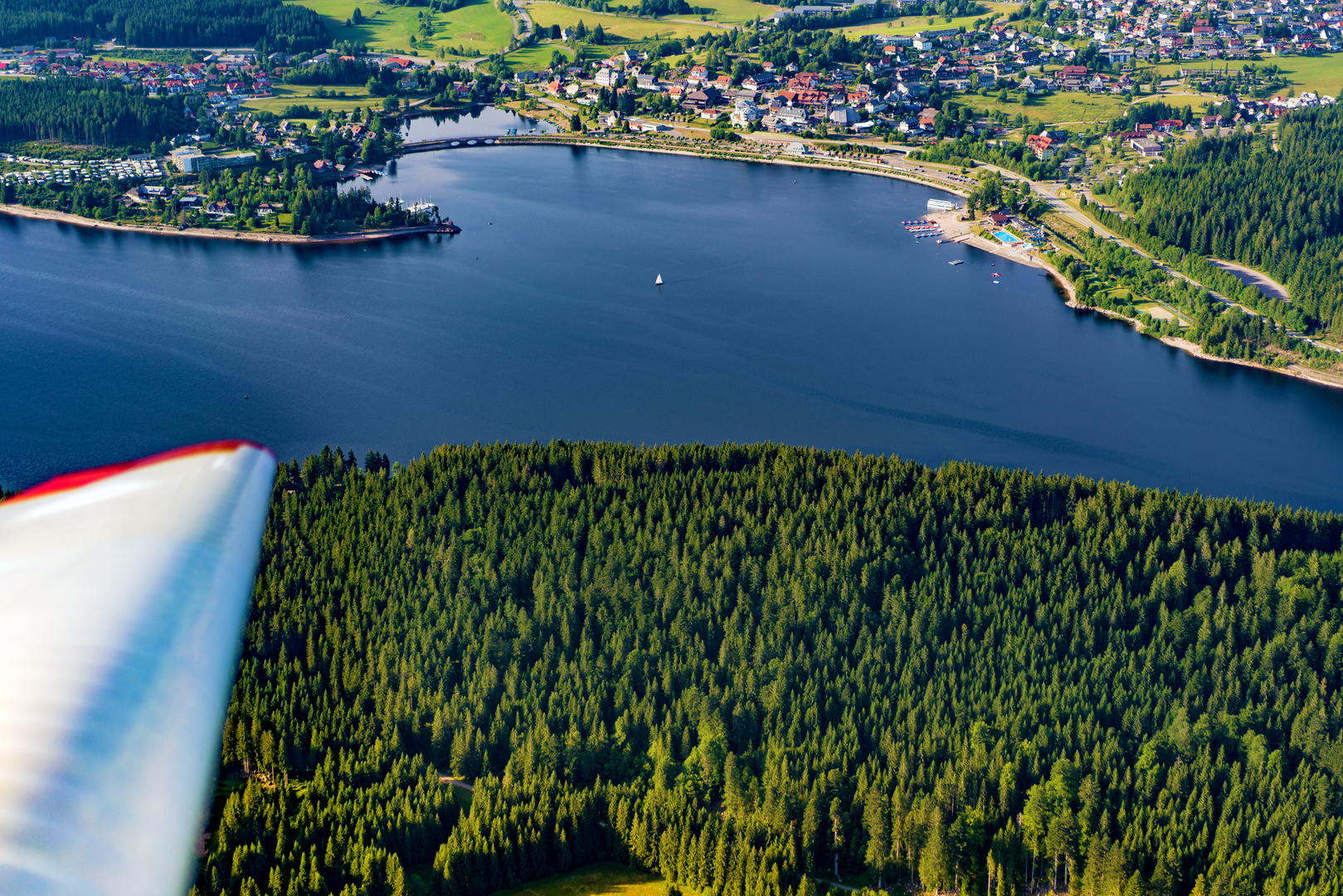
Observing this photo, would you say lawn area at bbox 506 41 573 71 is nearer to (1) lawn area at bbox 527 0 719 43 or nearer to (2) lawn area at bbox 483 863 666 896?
(1) lawn area at bbox 527 0 719 43

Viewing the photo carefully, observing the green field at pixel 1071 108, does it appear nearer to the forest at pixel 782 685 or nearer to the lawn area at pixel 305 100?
the lawn area at pixel 305 100

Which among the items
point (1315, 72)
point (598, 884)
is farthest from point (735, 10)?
point (598, 884)

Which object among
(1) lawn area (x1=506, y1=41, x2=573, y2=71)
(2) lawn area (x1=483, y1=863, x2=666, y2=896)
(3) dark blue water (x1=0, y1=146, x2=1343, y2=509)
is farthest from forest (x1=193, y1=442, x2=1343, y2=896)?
(1) lawn area (x1=506, y1=41, x2=573, y2=71)

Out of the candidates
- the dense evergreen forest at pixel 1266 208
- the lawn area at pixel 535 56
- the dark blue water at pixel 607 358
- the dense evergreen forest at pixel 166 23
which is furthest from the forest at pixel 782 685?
the dense evergreen forest at pixel 166 23

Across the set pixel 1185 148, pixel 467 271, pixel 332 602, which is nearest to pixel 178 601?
pixel 332 602

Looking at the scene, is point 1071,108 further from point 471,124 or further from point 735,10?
point 471,124

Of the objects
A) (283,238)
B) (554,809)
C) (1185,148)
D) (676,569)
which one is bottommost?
(554,809)

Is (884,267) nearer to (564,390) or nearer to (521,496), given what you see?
(564,390)
